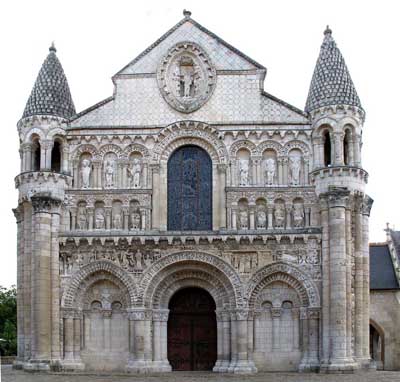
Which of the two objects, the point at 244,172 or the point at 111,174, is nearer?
the point at 244,172

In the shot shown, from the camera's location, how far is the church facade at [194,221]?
2947 cm

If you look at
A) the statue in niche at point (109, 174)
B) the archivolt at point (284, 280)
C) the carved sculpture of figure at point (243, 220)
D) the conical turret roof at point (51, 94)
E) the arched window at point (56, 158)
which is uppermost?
the conical turret roof at point (51, 94)

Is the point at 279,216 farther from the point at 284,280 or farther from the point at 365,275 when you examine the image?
the point at 365,275

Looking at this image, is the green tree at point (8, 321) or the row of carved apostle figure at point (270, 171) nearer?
the row of carved apostle figure at point (270, 171)

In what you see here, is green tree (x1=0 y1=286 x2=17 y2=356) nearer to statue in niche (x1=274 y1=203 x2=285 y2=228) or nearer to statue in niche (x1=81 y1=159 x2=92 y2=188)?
statue in niche (x1=81 y1=159 x2=92 y2=188)

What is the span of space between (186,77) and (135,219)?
6160 millimetres

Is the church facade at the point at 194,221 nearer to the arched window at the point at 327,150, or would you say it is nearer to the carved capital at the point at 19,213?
the arched window at the point at 327,150

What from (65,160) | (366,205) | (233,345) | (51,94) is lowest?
(233,345)

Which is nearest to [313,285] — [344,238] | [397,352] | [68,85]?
[344,238]

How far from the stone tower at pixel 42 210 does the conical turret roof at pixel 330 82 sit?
9769mm

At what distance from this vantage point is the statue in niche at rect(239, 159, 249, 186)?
3067 centimetres

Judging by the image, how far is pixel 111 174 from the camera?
31109 millimetres

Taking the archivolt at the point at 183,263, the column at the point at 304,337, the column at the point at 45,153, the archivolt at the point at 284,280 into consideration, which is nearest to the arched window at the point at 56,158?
the column at the point at 45,153

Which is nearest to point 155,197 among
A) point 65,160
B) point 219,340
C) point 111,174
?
point 111,174
